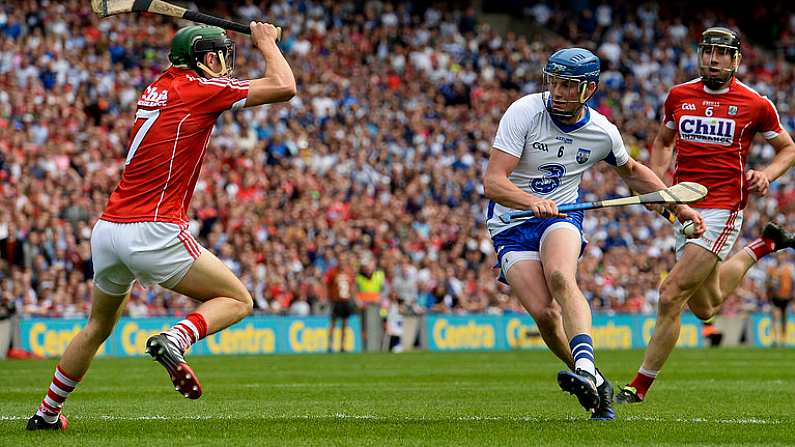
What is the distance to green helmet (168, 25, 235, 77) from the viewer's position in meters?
8.36

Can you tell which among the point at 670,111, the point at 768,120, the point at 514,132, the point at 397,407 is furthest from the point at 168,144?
the point at 768,120

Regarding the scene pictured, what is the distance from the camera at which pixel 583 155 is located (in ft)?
32.0

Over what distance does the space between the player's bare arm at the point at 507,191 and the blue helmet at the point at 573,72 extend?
0.48m

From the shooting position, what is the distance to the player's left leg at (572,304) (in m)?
8.45

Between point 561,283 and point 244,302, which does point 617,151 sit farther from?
point 244,302

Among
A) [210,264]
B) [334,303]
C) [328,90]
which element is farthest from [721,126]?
[328,90]

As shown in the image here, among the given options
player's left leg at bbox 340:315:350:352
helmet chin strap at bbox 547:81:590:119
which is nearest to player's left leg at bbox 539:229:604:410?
helmet chin strap at bbox 547:81:590:119

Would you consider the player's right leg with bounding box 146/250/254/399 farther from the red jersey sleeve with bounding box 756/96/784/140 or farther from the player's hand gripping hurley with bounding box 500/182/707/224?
the red jersey sleeve with bounding box 756/96/784/140

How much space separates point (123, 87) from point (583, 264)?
1044 centimetres

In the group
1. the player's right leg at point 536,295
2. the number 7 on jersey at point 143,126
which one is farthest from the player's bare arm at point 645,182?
the number 7 on jersey at point 143,126

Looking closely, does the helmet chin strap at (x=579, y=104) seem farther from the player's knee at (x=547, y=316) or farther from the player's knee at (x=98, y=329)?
the player's knee at (x=98, y=329)

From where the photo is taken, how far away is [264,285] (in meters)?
25.9

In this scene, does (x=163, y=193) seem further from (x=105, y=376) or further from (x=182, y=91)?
(x=105, y=376)

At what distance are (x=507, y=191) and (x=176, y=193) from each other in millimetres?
2274
